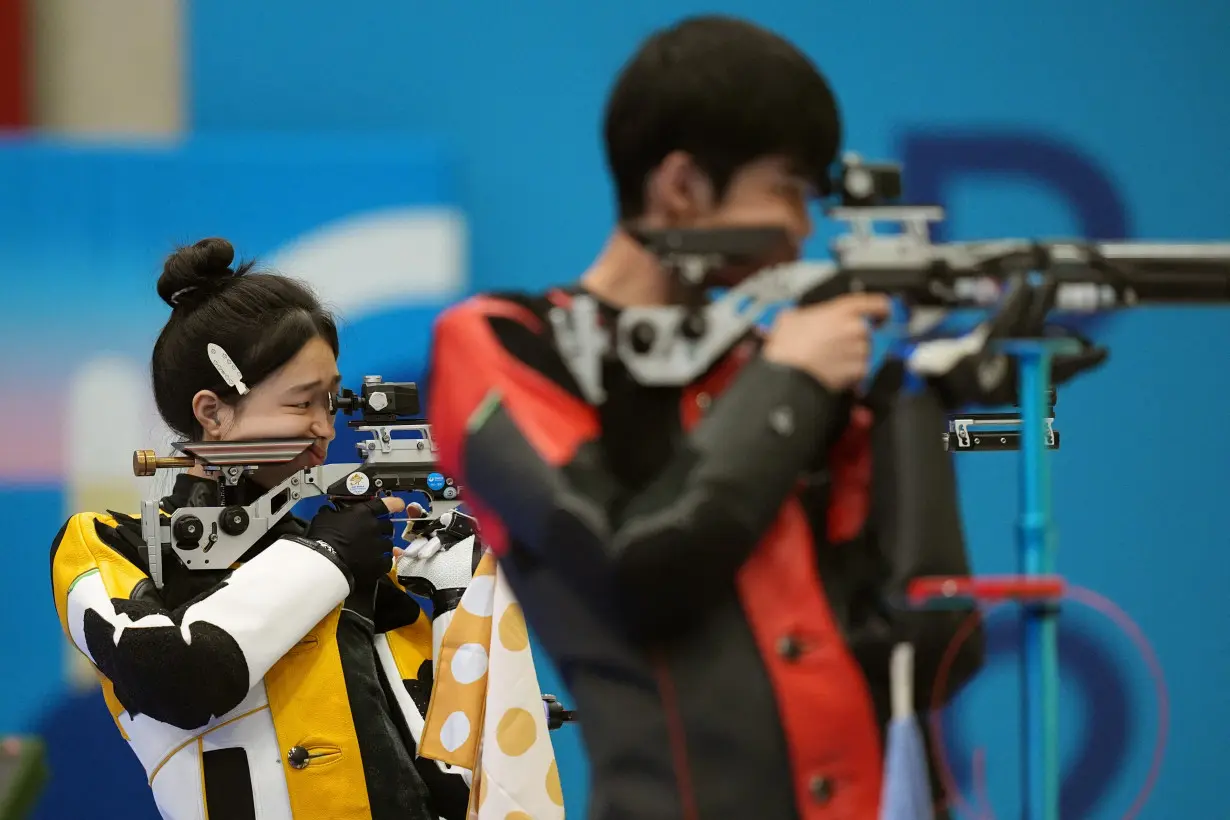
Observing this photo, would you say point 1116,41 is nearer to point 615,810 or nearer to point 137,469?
point 137,469

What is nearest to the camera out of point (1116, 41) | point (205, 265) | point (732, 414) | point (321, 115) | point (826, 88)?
point (732, 414)

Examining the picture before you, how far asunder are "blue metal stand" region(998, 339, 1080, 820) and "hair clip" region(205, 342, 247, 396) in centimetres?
122

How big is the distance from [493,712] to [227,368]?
2.01 feet

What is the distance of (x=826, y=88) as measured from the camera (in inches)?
45.4

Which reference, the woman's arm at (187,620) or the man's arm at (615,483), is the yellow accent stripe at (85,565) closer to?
the woman's arm at (187,620)

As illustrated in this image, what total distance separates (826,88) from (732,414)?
0.28 meters

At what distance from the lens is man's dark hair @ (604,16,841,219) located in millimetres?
1119

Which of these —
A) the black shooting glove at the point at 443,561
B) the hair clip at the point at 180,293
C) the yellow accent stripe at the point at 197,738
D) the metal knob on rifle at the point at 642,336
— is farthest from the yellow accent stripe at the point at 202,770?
the metal knob on rifle at the point at 642,336

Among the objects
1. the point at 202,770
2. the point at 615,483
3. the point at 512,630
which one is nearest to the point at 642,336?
the point at 615,483

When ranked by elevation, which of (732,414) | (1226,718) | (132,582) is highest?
(732,414)

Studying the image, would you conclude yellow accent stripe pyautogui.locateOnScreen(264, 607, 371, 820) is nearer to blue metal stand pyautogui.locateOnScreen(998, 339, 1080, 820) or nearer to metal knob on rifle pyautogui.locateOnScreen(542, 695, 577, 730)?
metal knob on rifle pyautogui.locateOnScreen(542, 695, 577, 730)

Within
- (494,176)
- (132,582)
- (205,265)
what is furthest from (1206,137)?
(132,582)

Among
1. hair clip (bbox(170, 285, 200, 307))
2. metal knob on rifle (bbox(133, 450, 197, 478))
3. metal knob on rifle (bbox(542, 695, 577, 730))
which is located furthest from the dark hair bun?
metal knob on rifle (bbox(542, 695, 577, 730))

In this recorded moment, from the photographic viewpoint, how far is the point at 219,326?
6.77 feet
